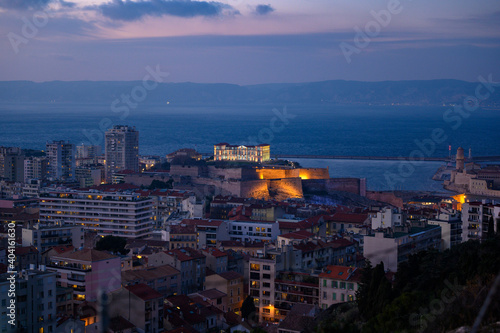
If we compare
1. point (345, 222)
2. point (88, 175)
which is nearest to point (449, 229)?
point (345, 222)

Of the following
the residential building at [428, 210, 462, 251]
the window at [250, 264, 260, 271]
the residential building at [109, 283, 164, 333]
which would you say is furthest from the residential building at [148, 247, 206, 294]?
the residential building at [428, 210, 462, 251]

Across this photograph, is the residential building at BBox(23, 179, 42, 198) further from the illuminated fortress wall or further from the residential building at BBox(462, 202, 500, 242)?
the residential building at BBox(462, 202, 500, 242)

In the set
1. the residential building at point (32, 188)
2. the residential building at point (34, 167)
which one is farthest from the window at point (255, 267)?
the residential building at point (34, 167)

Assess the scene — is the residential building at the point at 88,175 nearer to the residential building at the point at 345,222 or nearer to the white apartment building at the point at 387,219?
the residential building at the point at 345,222

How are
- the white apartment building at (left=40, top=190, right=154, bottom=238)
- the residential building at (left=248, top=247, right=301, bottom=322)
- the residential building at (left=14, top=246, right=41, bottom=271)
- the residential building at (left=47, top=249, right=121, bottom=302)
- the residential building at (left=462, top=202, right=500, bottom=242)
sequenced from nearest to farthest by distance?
the residential building at (left=47, top=249, right=121, bottom=302) < the residential building at (left=248, top=247, right=301, bottom=322) < the residential building at (left=14, top=246, right=41, bottom=271) < the residential building at (left=462, top=202, right=500, bottom=242) < the white apartment building at (left=40, top=190, right=154, bottom=238)

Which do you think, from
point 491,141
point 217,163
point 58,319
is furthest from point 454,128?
point 58,319

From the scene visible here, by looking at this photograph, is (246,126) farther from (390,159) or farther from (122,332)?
(122,332)
